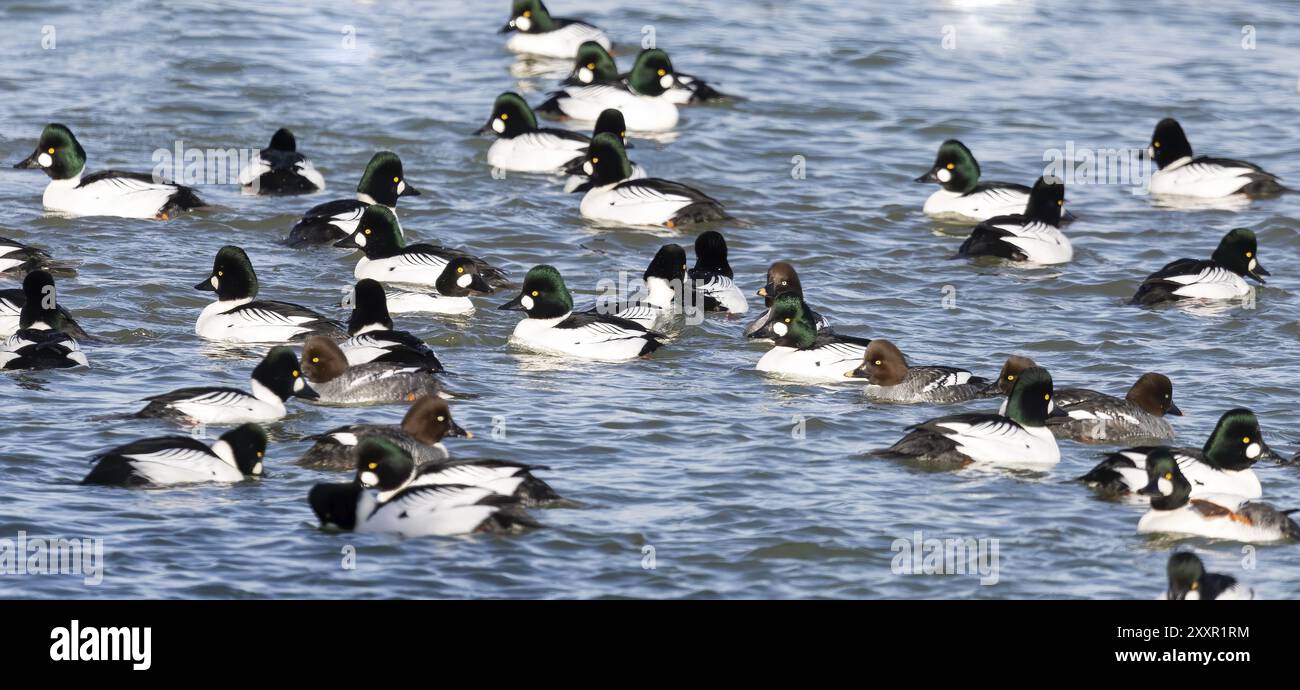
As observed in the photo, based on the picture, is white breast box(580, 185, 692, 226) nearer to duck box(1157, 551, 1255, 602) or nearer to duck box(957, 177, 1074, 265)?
duck box(957, 177, 1074, 265)

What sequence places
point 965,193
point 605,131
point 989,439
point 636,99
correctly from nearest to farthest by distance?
1. point 989,439
2. point 965,193
3. point 605,131
4. point 636,99

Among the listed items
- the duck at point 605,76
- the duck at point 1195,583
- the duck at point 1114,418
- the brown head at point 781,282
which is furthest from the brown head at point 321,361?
the duck at point 605,76

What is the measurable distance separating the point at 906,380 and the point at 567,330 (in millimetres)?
2707

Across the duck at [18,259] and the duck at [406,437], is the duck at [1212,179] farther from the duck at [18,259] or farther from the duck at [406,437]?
the duck at [18,259]

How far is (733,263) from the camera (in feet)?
60.0

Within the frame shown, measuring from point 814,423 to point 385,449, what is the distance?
3507 millimetres

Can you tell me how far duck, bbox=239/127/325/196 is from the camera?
773 inches

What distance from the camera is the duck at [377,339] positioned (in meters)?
13.7

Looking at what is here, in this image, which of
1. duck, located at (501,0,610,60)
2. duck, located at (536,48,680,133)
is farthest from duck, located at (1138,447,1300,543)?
→ duck, located at (501,0,610,60)

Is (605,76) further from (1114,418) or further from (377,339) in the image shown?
(1114,418)

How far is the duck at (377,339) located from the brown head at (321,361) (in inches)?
11.1

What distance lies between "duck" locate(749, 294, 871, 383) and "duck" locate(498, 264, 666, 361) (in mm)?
1043

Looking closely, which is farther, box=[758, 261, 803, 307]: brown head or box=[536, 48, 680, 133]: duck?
box=[536, 48, 680, 133]: duck

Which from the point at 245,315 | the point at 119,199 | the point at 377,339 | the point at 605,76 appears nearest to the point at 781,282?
the point at 377,339
